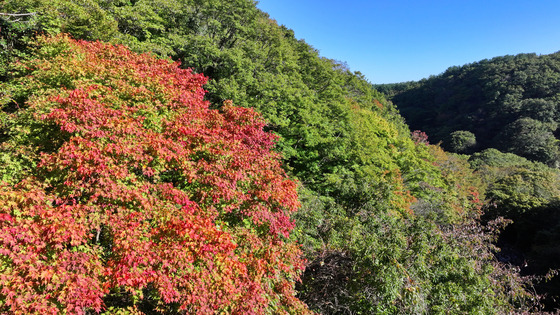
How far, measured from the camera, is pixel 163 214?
6.94m

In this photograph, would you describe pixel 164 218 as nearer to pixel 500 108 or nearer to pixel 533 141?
pixel 533 141

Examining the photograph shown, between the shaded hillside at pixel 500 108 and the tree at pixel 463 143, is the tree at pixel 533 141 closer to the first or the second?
the shaded hillside at pixel 500 108

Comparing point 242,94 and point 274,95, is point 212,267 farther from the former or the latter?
point 274,95

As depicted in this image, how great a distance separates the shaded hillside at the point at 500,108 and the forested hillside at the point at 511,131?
17 cm

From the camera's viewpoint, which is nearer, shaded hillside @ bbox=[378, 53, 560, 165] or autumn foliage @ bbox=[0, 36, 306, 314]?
autumn foliage @ bbox=[0, 36, 306, 314]

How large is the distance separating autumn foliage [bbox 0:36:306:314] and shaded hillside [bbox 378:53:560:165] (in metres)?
73.0

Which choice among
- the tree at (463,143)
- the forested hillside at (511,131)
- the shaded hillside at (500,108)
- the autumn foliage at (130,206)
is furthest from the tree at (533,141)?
the autumn foliage at (130,206)

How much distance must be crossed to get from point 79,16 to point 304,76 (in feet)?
66.6

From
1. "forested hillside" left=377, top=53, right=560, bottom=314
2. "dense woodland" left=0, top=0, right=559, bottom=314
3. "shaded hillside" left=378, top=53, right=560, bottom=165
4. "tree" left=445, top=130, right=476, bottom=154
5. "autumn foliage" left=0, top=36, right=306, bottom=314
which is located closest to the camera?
"autumn foliage" left=0, top=36, right=306, bottom=314

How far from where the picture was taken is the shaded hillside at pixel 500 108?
60156mm

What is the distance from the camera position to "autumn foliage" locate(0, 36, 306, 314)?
217 inches

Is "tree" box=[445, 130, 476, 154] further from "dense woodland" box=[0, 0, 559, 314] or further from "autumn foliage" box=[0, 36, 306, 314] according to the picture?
"autumn foliage" box=[0, 36, 306, 314]

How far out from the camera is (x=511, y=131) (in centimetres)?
6303

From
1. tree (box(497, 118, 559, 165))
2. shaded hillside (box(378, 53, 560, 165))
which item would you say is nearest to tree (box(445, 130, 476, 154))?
shaded hillside (box(378, 53, 560, 165))
